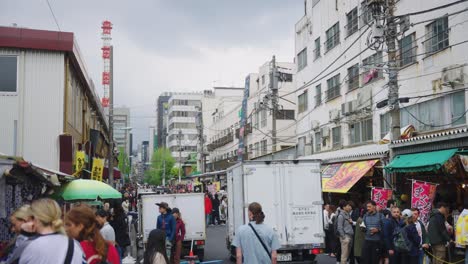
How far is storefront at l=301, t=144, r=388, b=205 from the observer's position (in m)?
20.9

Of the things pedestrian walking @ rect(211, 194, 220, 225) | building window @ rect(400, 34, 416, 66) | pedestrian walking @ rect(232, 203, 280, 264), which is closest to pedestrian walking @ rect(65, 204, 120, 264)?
pedestrian walking @ rect(232, 203, 280, 264)

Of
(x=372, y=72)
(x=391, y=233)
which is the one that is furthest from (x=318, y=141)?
(x=391, y=233)

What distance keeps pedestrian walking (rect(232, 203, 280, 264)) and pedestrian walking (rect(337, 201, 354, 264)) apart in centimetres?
649

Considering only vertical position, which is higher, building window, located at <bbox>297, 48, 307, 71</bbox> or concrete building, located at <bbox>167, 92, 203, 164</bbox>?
concrete building, located at <bbox>167, 92, 203, 164</bbox>

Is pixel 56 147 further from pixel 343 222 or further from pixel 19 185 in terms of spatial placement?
pixel 343 222

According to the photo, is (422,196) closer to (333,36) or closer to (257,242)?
(257,242)

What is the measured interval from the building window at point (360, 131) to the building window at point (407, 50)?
3960 mm

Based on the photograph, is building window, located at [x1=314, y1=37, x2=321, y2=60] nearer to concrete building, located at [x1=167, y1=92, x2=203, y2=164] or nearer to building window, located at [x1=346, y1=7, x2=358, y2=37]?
building window, located at [x1=346, y1=7, x2=358, y2=37]

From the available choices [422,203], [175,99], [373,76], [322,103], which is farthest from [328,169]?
[175,99]

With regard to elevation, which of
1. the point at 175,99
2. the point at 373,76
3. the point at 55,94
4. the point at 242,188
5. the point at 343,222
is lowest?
the point at 343,222

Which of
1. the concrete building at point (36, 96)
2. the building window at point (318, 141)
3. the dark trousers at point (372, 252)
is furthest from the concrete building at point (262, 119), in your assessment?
the dark trousers at point (372, 252)

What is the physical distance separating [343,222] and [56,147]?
1122cm

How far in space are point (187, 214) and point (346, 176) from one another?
839 cm

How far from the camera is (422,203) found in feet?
49.1
